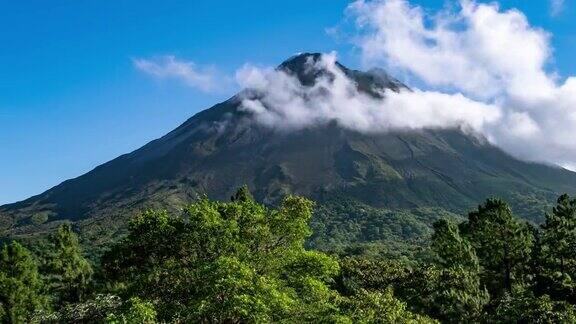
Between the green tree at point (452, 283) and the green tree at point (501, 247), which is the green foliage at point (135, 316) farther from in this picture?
the green tree at point (501, 247)

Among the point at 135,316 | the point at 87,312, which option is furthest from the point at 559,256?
the point at 135,316

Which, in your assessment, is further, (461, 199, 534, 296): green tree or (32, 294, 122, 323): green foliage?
(461, 199, 534, 296): green tree

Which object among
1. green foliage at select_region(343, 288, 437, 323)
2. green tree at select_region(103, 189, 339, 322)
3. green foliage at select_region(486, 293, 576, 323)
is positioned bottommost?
green foliage at select_region(486, 293, 576, 323)

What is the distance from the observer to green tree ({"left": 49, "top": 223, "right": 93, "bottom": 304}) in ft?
200

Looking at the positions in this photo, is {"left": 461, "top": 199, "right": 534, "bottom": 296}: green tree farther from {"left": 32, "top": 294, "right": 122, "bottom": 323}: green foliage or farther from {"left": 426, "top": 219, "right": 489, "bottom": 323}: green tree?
{"left": 32, "top": 294, "right": 122, "bottom": 323}: green foliage

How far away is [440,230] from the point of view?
5588 cm

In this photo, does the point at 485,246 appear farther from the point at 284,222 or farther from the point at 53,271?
the point at 53,271

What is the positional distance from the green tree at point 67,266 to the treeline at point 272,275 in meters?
0.12

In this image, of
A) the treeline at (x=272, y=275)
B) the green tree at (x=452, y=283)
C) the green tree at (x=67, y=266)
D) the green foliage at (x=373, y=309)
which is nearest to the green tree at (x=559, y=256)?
the treeline at (x=272, y=275)

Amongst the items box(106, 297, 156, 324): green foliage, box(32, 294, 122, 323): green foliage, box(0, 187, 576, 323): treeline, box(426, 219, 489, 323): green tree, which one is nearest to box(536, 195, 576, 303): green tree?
box(0, 187, 576, 323): treeline

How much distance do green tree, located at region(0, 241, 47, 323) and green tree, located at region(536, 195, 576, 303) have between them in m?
47.7

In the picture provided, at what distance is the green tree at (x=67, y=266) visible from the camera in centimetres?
6106

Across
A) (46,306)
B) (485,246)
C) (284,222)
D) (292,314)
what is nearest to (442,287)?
(485,246)

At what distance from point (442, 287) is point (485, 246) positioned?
9.88 meters
